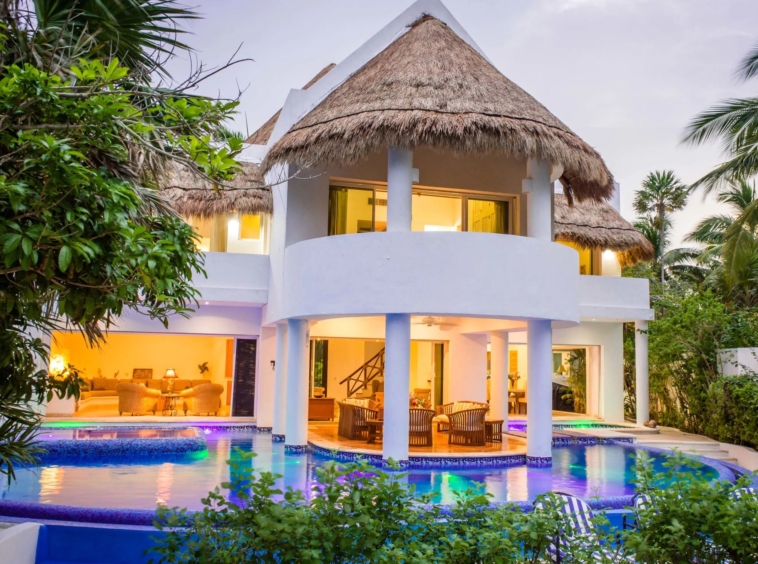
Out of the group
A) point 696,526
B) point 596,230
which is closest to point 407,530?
point 696,526

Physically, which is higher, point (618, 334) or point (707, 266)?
point (707, 266)

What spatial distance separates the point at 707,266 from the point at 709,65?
771 inches

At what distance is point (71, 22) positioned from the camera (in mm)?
4852

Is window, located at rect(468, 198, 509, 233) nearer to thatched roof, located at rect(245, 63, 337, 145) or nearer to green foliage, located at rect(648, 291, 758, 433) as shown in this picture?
green foliage, located at rect(648, 291, 758, 433)

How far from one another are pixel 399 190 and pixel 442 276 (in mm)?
1597

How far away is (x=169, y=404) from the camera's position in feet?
65.4

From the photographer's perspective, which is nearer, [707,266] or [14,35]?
[14,35]

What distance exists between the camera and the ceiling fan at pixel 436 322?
52.6ft

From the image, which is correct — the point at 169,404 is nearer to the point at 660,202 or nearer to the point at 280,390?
the point at 280,390

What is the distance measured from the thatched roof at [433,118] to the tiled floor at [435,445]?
5.19 metres

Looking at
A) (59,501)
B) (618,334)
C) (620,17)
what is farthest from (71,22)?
(620,17)

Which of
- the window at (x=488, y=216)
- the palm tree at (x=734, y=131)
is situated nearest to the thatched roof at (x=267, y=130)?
the window at (x=488, y=216)

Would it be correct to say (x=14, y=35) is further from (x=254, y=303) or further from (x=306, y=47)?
(x=306, y=47)

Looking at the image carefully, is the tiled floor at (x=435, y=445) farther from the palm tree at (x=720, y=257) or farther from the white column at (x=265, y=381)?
the palm tree at (x=720, y=257)
